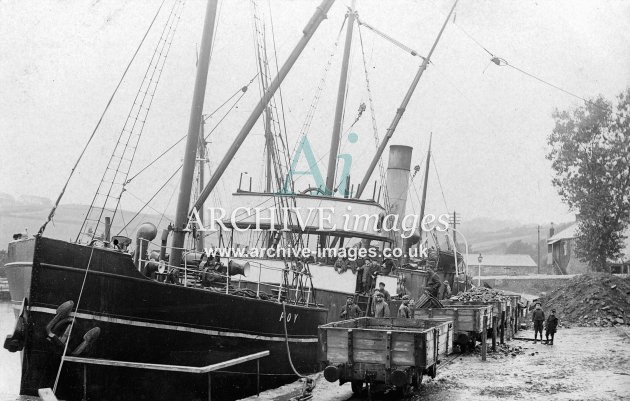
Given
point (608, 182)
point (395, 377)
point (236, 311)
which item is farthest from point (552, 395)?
point (608, 182)

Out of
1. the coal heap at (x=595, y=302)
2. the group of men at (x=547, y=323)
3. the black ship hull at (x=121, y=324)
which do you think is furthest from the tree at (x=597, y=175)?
the black ship hull at (x=121, y=324)

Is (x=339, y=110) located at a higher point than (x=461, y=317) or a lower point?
higher

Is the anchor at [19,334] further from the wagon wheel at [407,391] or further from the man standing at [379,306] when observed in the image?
the man standing at [379,306]

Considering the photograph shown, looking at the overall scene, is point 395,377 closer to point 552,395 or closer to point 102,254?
point 552,395

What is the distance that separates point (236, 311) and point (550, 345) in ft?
33.1

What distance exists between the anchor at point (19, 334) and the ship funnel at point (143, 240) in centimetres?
188

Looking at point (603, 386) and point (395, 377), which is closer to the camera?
point (395, 377)

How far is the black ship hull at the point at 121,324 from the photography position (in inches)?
314

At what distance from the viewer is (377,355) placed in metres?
8.41

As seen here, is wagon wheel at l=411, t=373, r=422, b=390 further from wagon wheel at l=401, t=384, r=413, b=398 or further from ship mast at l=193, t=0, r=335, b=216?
ship mast at l=193, t=0, r=335, b=216

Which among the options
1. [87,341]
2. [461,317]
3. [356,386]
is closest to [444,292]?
[461,317]

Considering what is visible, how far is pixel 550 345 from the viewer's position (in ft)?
52.7

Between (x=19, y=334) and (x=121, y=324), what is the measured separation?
4.40ft

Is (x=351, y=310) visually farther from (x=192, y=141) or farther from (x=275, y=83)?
(x=275, y=83)
